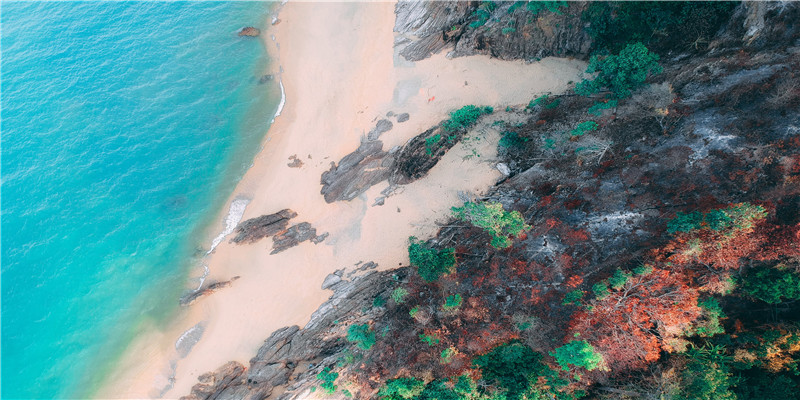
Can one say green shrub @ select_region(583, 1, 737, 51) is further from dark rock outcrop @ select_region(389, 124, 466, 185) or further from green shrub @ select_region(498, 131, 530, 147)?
dark rock outcrop @ select_region(389, 124, 466, 185)

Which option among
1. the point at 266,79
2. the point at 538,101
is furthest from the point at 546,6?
the point at 266,79

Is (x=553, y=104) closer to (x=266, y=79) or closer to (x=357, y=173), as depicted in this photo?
(x=357, y=173)

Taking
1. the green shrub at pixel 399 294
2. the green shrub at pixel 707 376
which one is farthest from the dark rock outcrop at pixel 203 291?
the green shrub at pixel 707 376

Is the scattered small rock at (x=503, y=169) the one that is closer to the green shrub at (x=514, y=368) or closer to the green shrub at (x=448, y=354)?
the green shrub at (x=514, y=368)

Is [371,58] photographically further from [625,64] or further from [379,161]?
[625,64]

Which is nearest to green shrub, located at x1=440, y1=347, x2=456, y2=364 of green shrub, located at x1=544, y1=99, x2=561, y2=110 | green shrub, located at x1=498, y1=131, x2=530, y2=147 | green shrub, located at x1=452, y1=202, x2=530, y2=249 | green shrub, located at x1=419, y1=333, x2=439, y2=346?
green shrub, located at x1=419, y1=333, x2=439, y2=346

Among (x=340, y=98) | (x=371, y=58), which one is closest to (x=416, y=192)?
(x=340, y=98)

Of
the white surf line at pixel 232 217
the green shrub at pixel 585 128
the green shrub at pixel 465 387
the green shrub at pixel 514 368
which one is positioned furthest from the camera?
the white surf line at pixel 232 217
